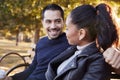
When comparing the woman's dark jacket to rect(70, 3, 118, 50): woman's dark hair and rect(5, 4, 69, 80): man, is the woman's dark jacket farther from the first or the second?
rect(5, 4, 69, 80): man

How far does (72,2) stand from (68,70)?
649 centimetres

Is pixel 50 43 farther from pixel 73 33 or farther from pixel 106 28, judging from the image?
pixel 106 28

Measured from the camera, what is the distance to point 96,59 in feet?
8.60

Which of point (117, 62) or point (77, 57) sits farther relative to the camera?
point (77, 57)

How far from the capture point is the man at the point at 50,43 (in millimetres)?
4020

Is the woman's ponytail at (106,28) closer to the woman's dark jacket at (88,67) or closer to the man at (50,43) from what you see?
the woman's dark jacket at (88,67)

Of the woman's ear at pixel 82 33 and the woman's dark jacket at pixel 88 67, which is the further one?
the woman's ear at pixel 82 33

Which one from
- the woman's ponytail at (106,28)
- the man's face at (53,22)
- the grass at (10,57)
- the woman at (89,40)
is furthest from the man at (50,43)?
the grass at (10,57)

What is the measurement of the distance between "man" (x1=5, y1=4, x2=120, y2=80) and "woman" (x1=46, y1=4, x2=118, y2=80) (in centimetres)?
114

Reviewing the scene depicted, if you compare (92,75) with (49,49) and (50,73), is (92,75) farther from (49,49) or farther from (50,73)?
(49,49)

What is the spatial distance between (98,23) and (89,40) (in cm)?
18

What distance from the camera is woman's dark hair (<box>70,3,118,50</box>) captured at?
2650 mm

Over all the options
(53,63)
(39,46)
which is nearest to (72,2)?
(39,46)

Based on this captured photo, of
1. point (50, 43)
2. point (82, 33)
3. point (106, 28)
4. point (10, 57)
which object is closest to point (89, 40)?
point (82, 33)
